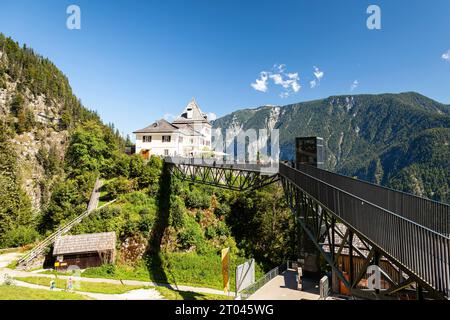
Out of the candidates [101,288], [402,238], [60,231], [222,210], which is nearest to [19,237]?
[60,231]

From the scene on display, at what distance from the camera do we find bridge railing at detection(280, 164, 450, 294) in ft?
15.8

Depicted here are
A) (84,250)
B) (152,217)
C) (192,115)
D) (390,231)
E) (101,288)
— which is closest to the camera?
(390,231)

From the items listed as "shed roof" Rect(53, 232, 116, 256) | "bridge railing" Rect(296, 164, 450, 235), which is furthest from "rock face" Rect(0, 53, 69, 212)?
"bridge railing" Rect(296, 164, 450, 235)

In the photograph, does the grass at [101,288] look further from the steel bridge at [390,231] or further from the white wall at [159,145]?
the white wall at [159,145]

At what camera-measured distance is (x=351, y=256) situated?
8.41 m

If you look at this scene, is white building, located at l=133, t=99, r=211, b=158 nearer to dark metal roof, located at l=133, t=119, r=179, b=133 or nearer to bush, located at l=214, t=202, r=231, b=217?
dark metal roof, located at l=133, t=119, r=179, b=133

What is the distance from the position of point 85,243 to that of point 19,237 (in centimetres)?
1142

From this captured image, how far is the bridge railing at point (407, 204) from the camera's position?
844 cm

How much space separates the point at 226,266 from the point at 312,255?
21.1ft

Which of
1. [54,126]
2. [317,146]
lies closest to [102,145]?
[317,146]

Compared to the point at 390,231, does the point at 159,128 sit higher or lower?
higher

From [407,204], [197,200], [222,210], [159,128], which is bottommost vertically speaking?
[222,210]

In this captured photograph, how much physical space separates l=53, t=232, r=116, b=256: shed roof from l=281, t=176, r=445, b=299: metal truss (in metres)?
18.6

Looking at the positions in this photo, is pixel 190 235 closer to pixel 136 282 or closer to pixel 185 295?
pixel 136 282
